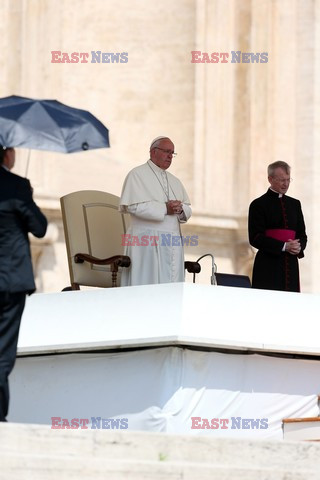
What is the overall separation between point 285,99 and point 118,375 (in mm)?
6168

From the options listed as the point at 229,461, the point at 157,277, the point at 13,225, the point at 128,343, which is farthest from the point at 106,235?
the point at 229,461

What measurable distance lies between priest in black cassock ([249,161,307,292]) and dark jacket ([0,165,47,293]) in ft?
10.2

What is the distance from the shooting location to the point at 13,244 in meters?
7.60

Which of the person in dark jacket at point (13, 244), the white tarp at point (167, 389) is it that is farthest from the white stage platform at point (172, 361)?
the person in dark jacket at point (13, 244)

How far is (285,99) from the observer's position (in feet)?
51.4

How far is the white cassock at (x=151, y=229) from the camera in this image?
1054 cm

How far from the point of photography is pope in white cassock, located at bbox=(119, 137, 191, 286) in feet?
34.4

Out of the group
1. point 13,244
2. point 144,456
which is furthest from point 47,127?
point 144,456

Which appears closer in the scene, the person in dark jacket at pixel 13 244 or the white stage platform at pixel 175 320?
the person in dark jacket at pixel 13 244

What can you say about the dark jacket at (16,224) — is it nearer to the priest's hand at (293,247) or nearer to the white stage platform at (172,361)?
the white stage platform at (172,361)

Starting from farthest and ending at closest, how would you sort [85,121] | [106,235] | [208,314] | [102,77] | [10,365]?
[102,77]
[106,235]
[208,314]
[85,121]
[10,365]

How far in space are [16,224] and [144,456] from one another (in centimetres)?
161

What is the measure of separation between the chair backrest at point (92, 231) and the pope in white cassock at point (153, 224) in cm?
42

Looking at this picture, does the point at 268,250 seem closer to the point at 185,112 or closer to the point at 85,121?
the point at 85,121
